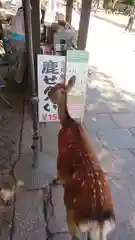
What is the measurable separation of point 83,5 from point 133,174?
219 centimetres

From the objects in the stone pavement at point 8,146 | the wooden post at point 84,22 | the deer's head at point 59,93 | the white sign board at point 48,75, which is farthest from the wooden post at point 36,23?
the deer's head at point 59,93

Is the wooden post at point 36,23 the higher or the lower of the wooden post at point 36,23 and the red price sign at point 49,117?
the higher

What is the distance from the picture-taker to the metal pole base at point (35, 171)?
8.02ft

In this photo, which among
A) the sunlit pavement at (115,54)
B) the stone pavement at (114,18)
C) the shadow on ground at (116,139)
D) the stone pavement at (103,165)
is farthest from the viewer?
the stone pavement at (114,18)

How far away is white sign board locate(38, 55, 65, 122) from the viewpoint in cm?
264

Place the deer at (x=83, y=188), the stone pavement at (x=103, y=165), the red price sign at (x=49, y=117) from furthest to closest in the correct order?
the red price sign at (x=49, y=117) → the stone pavement at (x=103, y=165) → the deer at (x=83, y=188)

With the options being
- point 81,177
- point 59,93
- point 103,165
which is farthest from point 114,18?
point 81,177

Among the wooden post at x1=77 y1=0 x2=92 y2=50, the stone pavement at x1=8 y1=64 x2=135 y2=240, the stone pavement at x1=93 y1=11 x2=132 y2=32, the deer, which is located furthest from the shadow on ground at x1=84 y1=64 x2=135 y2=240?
the stone pavement at x1=93 y1=11 x2=132 y2=32

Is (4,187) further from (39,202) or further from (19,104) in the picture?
(19,104)

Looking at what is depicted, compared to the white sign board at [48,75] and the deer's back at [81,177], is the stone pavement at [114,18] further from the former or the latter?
the deer's back at [81,177]

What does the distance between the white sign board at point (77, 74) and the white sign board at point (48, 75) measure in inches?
3.5

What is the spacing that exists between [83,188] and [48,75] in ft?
5.58

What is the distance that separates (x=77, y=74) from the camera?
9.18ft

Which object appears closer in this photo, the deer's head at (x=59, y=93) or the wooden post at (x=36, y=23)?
the deer's head at (x=59, y=93)
